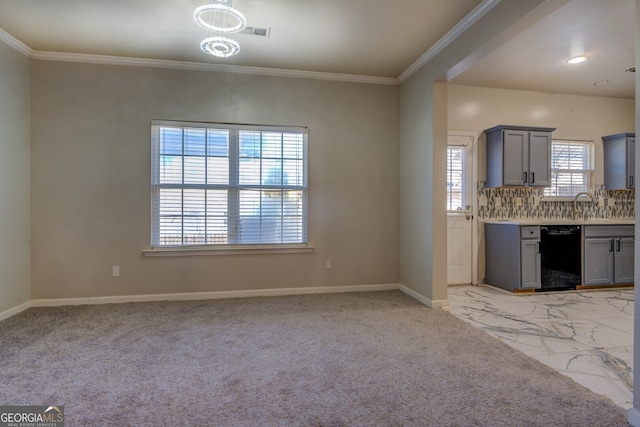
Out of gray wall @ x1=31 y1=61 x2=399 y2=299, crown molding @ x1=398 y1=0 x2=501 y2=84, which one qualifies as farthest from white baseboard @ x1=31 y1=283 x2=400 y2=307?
crown molding @ x1=398 y1=0 x2=501 y2=84

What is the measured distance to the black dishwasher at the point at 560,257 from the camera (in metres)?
4.39

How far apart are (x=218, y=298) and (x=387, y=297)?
1987 millimetres

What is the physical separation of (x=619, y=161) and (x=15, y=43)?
7.55 meters

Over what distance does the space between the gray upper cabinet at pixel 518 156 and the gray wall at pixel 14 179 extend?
18.1 feet

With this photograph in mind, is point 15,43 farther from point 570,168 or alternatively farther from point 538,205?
point 570,168

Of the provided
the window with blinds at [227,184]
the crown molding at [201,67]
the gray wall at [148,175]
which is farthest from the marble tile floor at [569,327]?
the crown molding at [201,67]

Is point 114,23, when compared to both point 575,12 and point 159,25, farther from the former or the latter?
point 575,12

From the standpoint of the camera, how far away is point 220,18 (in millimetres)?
2938

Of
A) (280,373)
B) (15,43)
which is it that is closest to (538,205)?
(280,373)

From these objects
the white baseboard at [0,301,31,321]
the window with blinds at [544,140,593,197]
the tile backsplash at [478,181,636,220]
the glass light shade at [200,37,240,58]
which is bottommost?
the white baseboard at [0,301,31,321]

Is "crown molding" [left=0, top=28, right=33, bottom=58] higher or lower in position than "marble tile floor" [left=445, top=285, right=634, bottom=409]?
higher

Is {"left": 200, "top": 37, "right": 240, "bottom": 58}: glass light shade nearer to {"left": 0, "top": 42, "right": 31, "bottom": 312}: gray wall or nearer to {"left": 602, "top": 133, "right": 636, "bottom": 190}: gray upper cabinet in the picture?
{"left": 0, "top": 42, "right": 31, "bottom": 312}: gray wall

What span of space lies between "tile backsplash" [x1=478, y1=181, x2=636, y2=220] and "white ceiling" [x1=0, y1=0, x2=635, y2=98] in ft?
5.10

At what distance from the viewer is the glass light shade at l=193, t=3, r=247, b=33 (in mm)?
2316
